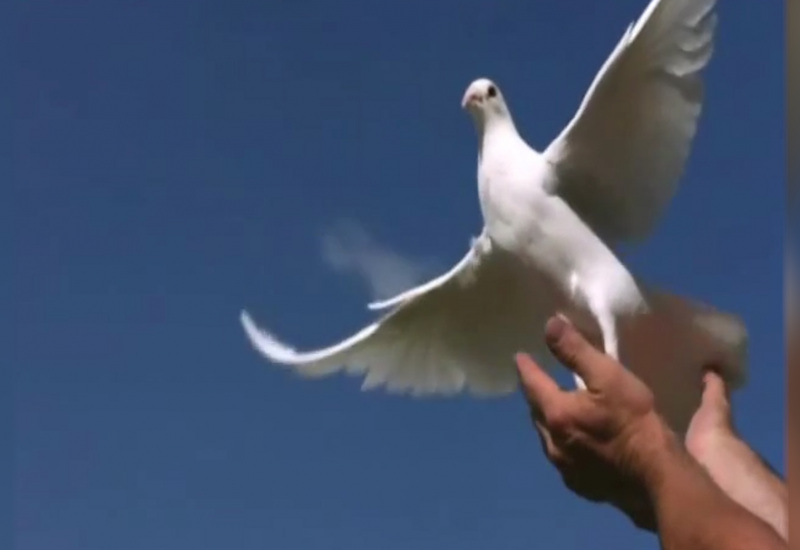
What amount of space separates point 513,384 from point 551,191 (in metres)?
0.66

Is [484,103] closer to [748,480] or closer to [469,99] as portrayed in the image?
[469,99]

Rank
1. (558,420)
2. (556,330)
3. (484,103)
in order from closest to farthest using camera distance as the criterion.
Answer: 1. (558,420)
2. (556,330)
3. (484,103)

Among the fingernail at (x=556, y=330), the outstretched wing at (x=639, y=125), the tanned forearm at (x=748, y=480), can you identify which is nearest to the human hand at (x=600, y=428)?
the fingernail at (x=556, y=330)

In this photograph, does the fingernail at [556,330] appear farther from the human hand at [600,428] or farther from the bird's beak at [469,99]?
the bird's beak at [469,99]

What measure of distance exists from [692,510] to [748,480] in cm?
79

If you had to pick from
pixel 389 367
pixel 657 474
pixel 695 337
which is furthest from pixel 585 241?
pixel 657 474

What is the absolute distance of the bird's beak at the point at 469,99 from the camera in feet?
10.9

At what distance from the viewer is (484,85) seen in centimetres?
336

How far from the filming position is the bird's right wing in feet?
10.4

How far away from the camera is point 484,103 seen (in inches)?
129

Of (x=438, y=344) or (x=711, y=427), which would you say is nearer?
(x=711, y=427)

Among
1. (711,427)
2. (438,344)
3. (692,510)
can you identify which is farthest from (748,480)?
(438,344)

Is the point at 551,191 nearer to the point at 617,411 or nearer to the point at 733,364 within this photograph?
the point at 733,364

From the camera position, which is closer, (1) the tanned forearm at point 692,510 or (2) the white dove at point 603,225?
(1) the tanned forearm at point 692,510
